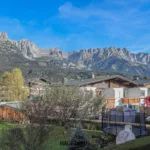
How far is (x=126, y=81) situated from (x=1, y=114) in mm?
19191

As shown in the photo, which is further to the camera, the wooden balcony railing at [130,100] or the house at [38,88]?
the wooden balcony railing at [130,100]

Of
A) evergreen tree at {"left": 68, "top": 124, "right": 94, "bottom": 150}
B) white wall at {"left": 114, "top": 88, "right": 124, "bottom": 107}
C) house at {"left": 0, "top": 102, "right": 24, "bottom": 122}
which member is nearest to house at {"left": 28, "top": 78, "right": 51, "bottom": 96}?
house at {"left": 0, "top": 102, "right": 24, "bottom": 122}

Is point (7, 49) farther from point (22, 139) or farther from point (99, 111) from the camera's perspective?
point (22, 139)

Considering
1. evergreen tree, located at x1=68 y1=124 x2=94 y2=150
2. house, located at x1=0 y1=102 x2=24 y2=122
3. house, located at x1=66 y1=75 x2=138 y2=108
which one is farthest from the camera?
house, located at x1=66 y1=75 x2=138 y2=108

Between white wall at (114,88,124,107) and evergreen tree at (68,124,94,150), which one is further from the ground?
white wall at (114,88,124,107)

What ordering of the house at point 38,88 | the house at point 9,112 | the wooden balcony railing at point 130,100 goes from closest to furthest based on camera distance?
the house at point 38,88, the house at point 9,112, the wooden balcony railing at point 130,100

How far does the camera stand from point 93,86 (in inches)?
1359

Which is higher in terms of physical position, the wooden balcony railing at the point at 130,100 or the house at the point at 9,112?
the wooden balcony railing at the point at 130,100

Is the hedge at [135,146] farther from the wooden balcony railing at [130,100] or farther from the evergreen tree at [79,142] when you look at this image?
the wooden balcony railing at [130,100]

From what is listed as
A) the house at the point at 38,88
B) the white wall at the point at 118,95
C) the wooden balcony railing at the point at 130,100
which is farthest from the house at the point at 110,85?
the house at the point at 38,88

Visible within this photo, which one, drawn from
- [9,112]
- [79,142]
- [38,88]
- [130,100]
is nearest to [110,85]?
[130,100]

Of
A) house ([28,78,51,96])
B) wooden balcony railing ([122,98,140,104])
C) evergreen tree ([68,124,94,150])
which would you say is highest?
house ([28,78,51,96])

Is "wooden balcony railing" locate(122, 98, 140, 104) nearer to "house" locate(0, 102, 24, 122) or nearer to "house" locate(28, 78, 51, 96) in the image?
"house" locate(28, 78, 51, 96)

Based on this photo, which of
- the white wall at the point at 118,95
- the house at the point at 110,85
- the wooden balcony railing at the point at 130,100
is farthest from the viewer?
the white wall at the point at 118,95
